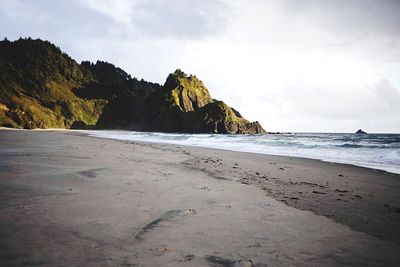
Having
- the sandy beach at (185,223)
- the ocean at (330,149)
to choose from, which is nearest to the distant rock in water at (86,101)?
the ocean at (330,149)

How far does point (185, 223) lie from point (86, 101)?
117 metres

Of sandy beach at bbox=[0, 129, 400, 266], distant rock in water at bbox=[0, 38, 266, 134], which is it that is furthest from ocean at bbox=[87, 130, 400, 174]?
distant rock in water at bbox=[0, 38, 266, 134]

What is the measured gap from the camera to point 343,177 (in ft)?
25.9

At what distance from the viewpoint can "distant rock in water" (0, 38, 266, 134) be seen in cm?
8088

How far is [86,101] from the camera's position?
357ft

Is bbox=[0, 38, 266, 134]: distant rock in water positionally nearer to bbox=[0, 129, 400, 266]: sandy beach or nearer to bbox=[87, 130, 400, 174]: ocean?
bbox=[87, 130, 400, 174]: ocean

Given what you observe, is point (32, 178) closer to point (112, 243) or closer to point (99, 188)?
point (99, 188)

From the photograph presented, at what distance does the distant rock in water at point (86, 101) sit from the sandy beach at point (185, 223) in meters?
72.4

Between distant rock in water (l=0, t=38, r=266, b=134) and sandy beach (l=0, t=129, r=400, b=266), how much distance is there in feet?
237

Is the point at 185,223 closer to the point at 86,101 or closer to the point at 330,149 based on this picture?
the point at 330,149

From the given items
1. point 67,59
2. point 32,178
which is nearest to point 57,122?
point 67,59

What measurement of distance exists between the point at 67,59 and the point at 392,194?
141m

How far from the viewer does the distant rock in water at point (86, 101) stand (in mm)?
80875

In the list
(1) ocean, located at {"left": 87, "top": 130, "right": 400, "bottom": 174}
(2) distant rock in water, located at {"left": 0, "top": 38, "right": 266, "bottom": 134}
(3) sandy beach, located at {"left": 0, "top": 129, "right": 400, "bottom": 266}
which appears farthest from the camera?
(2) distant rock in water, located at {"left": 0, "top": 38, "right": 266, "bottom": 134}
